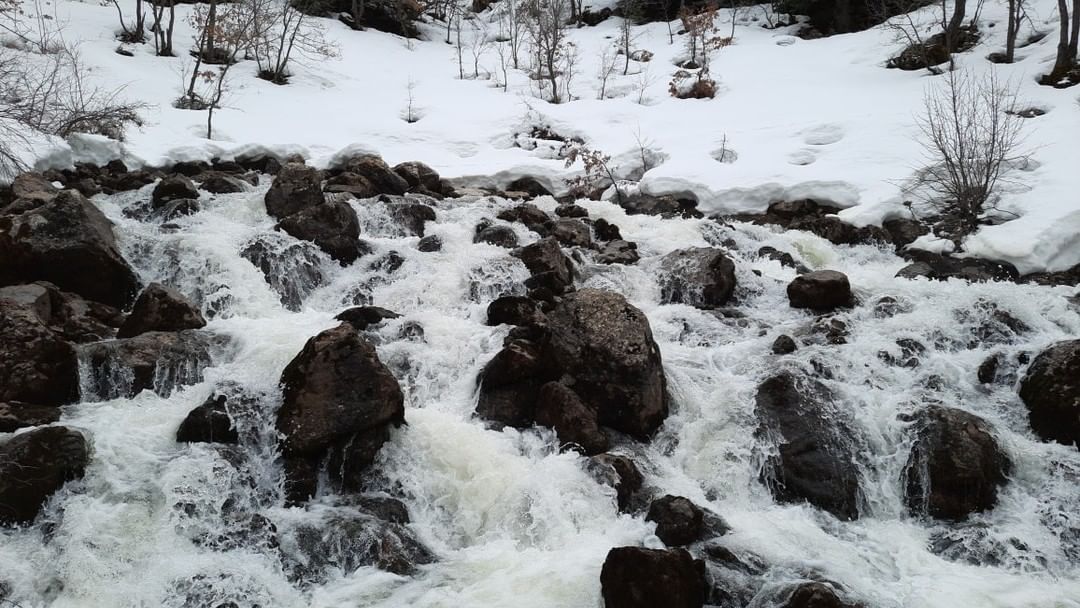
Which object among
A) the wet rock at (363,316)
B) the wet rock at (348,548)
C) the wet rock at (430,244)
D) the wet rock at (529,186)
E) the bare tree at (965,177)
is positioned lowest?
the wet rock at (348,548)

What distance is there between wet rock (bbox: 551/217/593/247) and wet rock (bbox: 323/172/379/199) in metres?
3.18

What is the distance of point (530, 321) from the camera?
22.9ft

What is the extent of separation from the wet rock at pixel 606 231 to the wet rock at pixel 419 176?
3.50 metres

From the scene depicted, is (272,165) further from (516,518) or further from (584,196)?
(516,518)

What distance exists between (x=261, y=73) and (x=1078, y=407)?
20661 millimetres

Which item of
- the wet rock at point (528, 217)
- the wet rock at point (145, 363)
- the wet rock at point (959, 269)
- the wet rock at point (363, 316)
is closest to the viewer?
the wet rock at point (145, 363)

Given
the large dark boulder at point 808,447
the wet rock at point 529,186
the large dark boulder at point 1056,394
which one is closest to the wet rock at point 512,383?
the large dark boulder at point 808,447

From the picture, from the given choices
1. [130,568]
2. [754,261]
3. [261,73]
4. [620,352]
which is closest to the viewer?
[130,568]

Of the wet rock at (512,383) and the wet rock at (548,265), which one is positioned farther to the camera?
the wet rock at (548,265)

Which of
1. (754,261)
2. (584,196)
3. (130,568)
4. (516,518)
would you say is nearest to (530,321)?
(516,518)

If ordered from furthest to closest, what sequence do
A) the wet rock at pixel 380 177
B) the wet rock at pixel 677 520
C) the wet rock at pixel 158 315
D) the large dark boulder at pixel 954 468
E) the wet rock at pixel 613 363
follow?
the wet rock at pixel 380 177, the wet rock at pixel 158 315, the wet rock at pixel 613 363, the large dark boulder at pixel 954 468, the wet rock at pixel 677 520

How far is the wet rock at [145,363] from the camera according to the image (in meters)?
5.79

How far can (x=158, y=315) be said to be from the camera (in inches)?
259

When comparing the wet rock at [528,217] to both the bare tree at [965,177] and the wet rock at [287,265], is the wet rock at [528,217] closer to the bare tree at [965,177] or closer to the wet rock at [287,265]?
the wet rock at [287,265]
